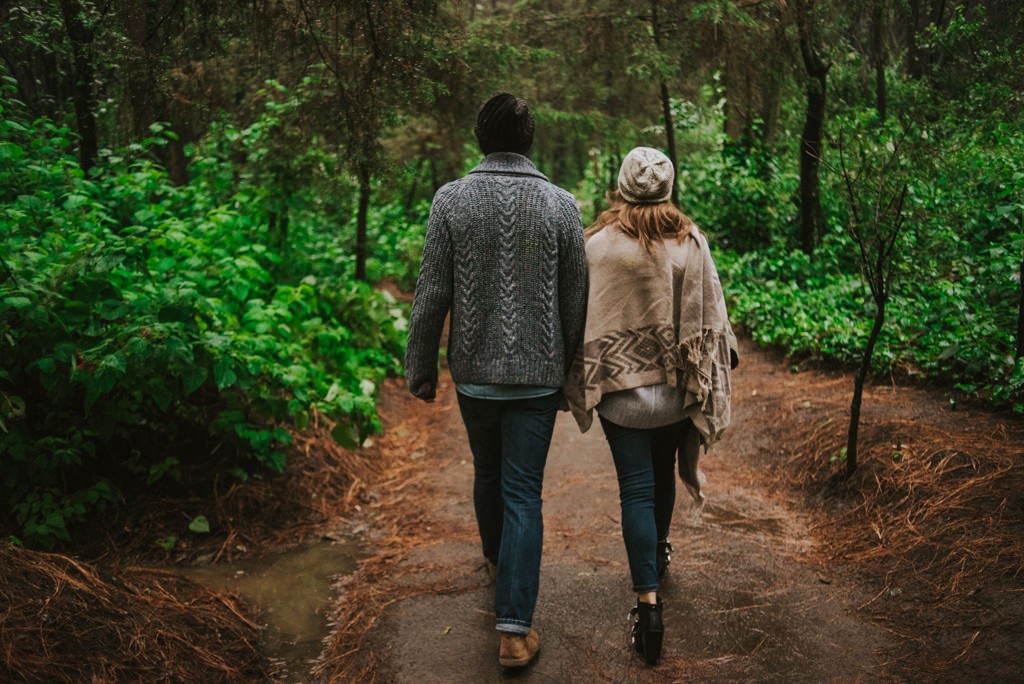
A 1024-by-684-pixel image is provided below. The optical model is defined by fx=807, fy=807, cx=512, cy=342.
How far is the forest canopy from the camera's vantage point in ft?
13.0

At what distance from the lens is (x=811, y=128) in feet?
28.3

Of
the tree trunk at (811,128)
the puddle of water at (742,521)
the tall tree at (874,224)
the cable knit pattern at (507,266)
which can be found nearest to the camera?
the cable knit pattern at (507,266)

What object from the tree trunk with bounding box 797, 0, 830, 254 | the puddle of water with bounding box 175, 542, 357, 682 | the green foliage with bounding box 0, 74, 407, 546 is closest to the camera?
the puddle of water with bounding box 175, 542, 357, 682

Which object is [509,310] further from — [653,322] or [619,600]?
[619,600]

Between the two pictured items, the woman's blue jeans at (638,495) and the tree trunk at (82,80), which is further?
the tree trunk at (82,80)

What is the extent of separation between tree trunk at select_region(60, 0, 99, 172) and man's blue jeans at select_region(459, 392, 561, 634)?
2782 millimetres

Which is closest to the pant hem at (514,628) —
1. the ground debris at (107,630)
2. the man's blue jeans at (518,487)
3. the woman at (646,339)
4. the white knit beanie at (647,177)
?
the man's blue jeans at (518,487)

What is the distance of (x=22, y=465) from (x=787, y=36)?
6925 millimetres

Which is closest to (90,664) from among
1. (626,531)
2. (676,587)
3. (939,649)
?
(626,531)

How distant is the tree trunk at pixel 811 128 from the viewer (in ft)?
22.7

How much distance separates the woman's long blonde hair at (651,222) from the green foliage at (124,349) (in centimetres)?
203

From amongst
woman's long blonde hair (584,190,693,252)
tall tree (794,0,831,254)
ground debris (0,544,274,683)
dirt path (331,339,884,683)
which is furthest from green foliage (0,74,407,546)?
tall tree (794,0,831,254)

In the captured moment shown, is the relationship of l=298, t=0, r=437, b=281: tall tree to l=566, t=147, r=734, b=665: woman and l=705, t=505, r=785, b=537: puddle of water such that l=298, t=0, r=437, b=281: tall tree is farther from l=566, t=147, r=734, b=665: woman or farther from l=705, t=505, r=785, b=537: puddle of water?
l=705, t=505, r=785, b=537: puddle of water

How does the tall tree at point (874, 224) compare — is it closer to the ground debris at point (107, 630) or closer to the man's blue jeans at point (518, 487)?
the man's blue jeans at point (518, 487)
